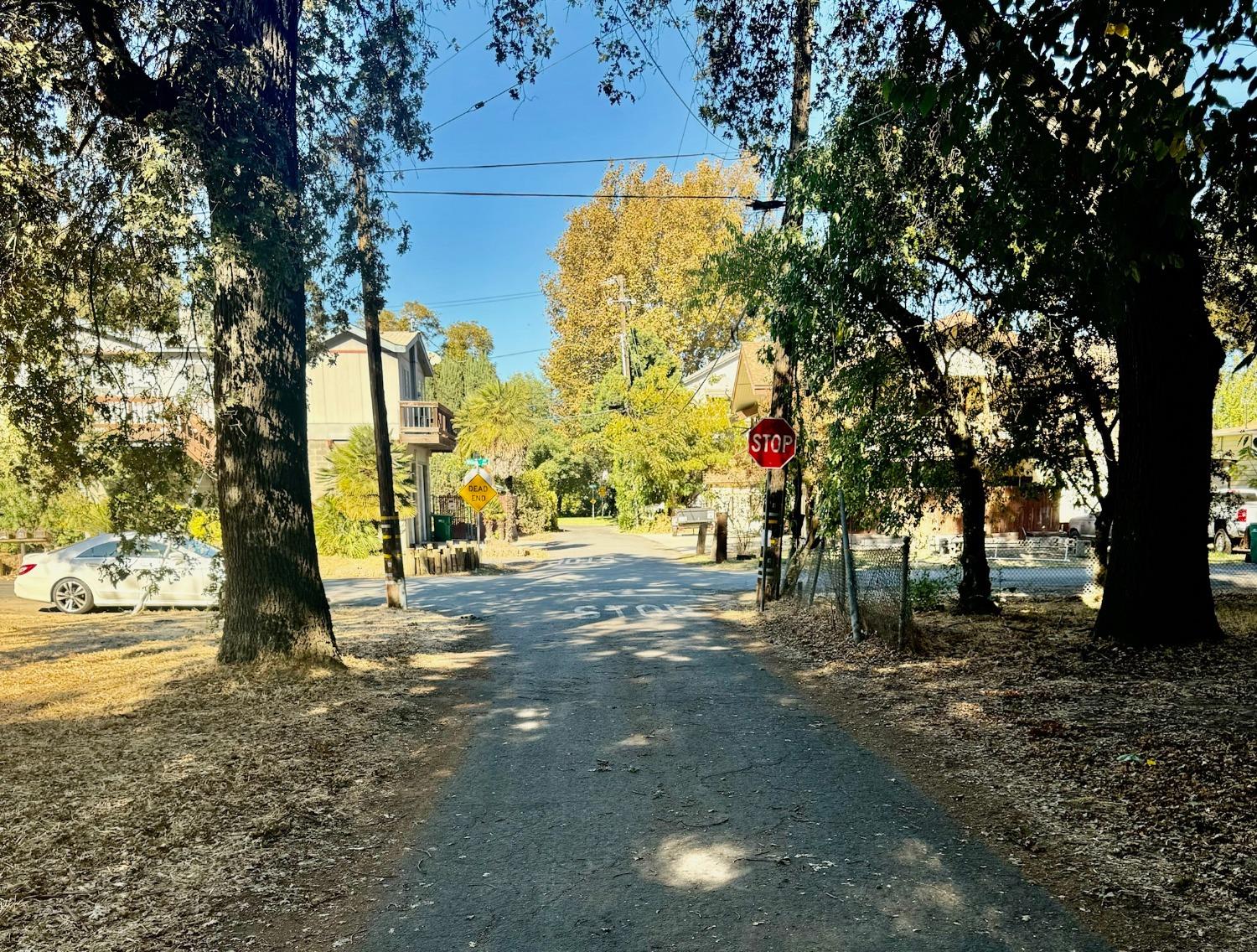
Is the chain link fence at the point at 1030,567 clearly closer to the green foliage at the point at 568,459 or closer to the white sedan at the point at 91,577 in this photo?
the white sedan at the point at 91,577

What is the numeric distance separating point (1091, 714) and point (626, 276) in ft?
145

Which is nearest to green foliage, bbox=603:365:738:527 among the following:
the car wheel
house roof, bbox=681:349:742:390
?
house roof, bbox=681:349:742:390

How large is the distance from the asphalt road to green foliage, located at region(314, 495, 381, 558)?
22360 millimetres

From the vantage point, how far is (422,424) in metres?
34.3

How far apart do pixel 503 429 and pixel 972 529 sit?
103 feet

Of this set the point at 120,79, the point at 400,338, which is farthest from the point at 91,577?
the point at 400,338

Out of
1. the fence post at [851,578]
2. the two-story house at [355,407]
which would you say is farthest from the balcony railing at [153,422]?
the two-story house at [355,407]

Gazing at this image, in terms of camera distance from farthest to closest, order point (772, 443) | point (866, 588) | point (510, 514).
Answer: point (510, 514)
point (772, 443)
point (866, 588)

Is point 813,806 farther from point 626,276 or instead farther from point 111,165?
point 626,276

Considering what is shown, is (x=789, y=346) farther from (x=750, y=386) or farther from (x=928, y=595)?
(x=750, y=386)

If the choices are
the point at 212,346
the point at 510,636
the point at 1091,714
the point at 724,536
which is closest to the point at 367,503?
the point at 724,536

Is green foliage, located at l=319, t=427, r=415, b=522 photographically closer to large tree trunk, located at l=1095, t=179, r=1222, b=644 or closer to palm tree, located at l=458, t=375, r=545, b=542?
palm tree, located at l=458, t=375, r=545, b=542

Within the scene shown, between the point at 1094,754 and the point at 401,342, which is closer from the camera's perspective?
the point at 1094,754

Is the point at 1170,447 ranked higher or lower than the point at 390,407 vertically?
lower
